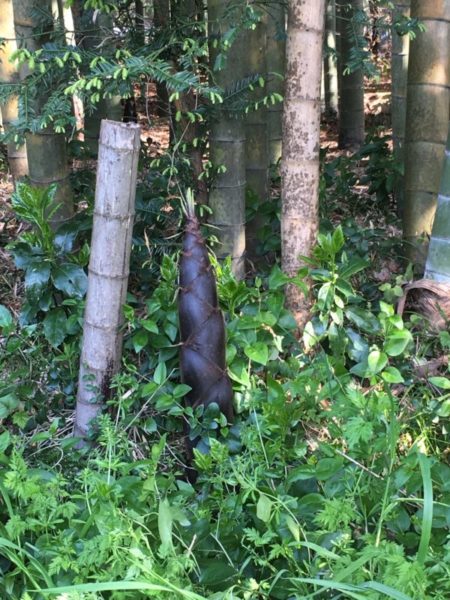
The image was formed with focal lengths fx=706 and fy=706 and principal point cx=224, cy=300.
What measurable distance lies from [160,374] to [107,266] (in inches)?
15.7

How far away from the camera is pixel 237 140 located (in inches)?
117

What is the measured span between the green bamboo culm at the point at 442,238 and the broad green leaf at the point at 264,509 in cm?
152

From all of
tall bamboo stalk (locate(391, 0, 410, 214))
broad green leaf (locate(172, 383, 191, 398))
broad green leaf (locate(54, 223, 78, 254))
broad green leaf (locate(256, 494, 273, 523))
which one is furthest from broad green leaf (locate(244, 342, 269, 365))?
tall bamboo stalk (locate(391, 0, 410, 214))

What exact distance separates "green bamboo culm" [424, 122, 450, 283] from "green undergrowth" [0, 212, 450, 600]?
0.24 m

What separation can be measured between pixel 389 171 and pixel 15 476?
296 centimetres

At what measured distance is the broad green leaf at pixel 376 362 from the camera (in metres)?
2.39

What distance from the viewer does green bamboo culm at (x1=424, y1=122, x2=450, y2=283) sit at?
287 cm

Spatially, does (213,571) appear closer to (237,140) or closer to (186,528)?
(186,528)

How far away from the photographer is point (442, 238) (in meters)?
2.91

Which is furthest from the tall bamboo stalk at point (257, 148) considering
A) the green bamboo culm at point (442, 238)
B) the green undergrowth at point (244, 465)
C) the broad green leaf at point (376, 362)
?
the broad green leaf at point (376, 362)

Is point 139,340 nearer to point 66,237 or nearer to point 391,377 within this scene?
point 66,237

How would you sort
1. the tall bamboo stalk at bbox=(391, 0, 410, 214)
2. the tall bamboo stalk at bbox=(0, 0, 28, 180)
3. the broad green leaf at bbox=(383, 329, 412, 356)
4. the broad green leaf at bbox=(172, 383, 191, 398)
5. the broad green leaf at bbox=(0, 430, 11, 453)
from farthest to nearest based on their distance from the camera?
the tall bamboo stalk at bbox=(391, 0, 410, 214) → the tall bamboo stalk at bbox=(0, 0, 28, 180) → the broad green leaf at bbox=(383, 329, 412, 356) → the broad green leaf at bbox=(172, 383, 191, 398) → the broad green leaf at bbox=(0, 430, 11, 453)

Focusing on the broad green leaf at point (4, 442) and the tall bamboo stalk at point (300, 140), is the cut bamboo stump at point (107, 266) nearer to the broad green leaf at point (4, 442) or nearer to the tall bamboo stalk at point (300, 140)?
the broad green leaf at point (4, 442)

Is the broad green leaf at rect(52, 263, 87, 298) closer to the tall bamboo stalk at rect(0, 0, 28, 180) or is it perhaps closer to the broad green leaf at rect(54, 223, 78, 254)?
the broad green leaf at rect(54, 223, 78, 254)
